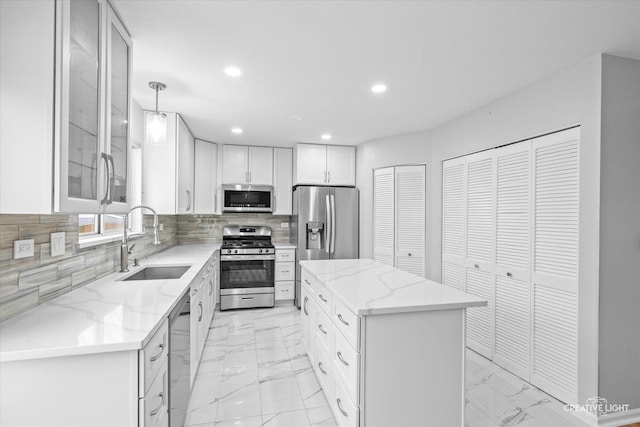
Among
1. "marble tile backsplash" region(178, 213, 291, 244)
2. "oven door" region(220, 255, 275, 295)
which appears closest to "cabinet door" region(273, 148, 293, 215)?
"marble tile backsplash" region(178, 213, 291, 244)

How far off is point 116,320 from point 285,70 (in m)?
1.88

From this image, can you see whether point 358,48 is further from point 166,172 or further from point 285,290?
point 285,290

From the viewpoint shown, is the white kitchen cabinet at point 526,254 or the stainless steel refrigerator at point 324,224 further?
the stainless steel refrigerator at point 324,224

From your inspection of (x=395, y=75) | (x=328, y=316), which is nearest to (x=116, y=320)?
(x=328, y=316)

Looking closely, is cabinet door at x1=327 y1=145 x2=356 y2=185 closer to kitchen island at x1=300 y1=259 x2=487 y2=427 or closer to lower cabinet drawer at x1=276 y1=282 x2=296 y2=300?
lower cabinet drawer at x1=276 y1=282 x2=296 y2=300

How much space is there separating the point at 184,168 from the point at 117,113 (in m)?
1.99

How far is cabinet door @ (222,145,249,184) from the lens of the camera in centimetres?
470

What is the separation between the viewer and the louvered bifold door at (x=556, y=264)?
220 centimetres

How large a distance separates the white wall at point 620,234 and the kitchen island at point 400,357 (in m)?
1.06

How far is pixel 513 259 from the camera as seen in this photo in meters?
2.69

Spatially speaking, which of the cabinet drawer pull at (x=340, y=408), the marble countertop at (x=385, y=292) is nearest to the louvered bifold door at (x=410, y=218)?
the marble countertop at (x=385, y=292)

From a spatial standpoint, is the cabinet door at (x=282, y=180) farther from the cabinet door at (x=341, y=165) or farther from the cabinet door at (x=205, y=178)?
the cabinet door at (x=205, y=178)

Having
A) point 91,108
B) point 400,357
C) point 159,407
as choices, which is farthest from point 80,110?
point 400,357

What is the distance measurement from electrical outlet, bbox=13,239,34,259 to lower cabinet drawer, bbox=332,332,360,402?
1642 mm
